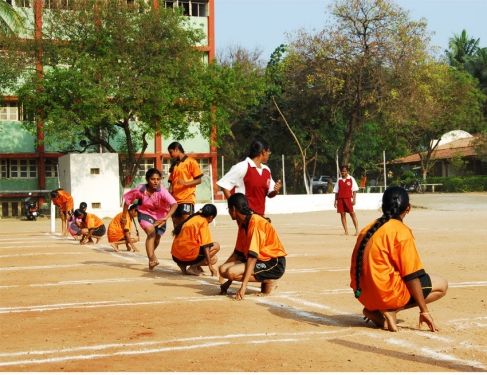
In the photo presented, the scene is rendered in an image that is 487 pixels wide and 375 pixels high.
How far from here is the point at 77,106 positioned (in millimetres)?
34750

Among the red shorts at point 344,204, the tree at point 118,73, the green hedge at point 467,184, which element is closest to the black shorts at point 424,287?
the red shorts at point 344,204

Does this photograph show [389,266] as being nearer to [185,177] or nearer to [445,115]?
[185,177]

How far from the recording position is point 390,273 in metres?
6.84

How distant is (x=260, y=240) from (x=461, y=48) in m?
71.0

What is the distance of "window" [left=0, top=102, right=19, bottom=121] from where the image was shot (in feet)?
143

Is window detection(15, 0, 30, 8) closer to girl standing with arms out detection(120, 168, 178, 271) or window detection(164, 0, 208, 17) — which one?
window detection(164, 0, 208, 17)

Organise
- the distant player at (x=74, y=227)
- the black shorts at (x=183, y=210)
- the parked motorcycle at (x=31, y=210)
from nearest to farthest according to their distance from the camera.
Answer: the black shorts at (x=183, y=210) < the distant player at (x=74, y=227) < the parked motorcycle at (x=31, y=210)

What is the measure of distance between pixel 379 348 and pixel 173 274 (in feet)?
19.1

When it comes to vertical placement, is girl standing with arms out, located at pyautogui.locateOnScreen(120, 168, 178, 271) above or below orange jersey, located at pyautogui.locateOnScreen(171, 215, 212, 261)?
above

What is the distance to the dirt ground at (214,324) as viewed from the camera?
569 cm

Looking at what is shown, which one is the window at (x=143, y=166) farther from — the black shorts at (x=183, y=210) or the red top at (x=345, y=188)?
the black shorts at (x=183, y=210)

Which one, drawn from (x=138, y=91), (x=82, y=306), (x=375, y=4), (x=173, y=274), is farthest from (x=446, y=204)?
(x=82, y=306)

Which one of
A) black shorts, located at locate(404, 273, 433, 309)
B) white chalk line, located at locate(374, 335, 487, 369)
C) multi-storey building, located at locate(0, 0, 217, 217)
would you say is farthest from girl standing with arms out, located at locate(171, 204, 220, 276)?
multi-storey building, located at locate(0, 0, 217, 217)

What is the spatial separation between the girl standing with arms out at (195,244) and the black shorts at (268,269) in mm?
2316
